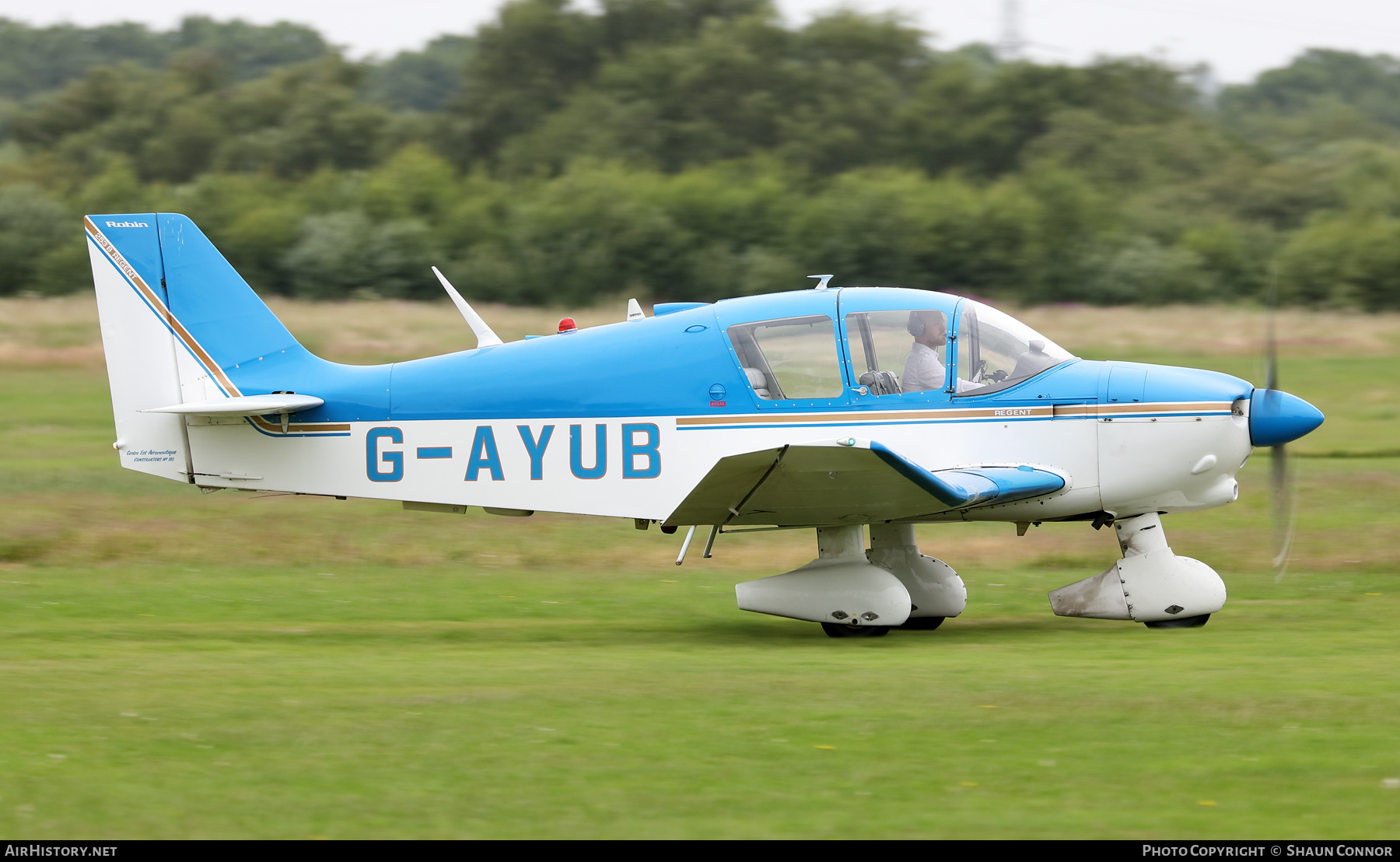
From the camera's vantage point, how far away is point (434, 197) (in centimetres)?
5272

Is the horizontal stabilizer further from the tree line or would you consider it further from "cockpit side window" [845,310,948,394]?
the tree line

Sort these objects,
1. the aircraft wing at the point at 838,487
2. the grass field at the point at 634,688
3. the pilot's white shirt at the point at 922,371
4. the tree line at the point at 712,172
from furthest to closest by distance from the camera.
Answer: the tree line at the point at 712,172 < the pilot's white shirt at the point at 922,371 < the aircraft wing at the point at 838,487 < the grass field at the point at 634,688

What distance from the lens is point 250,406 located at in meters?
10.5

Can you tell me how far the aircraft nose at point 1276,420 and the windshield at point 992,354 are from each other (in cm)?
131

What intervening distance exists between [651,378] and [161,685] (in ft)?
12.4

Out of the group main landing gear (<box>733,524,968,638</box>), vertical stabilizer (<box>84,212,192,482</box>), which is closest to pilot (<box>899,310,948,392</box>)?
main landing gear (<box>733,524,968,638</box>)

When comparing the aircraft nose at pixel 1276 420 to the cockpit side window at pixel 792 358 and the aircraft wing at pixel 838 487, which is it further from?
the cockpit side window at pixel 792 358

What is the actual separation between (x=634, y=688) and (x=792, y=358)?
2.88 metres

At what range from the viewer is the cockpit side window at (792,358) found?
391 inches

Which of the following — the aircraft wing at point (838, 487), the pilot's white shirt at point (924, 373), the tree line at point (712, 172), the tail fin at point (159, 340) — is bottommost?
the aircraft wing at point (838, 487)

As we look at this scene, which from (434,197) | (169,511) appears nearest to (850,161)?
(434,197)

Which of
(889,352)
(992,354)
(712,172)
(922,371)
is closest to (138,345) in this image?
(889,352)

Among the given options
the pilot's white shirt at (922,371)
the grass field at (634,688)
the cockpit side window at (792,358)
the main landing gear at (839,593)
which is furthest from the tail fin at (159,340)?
the pilot's white shirt at (922,371)

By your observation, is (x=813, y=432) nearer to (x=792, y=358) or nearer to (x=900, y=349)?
(x=792, y=358)
